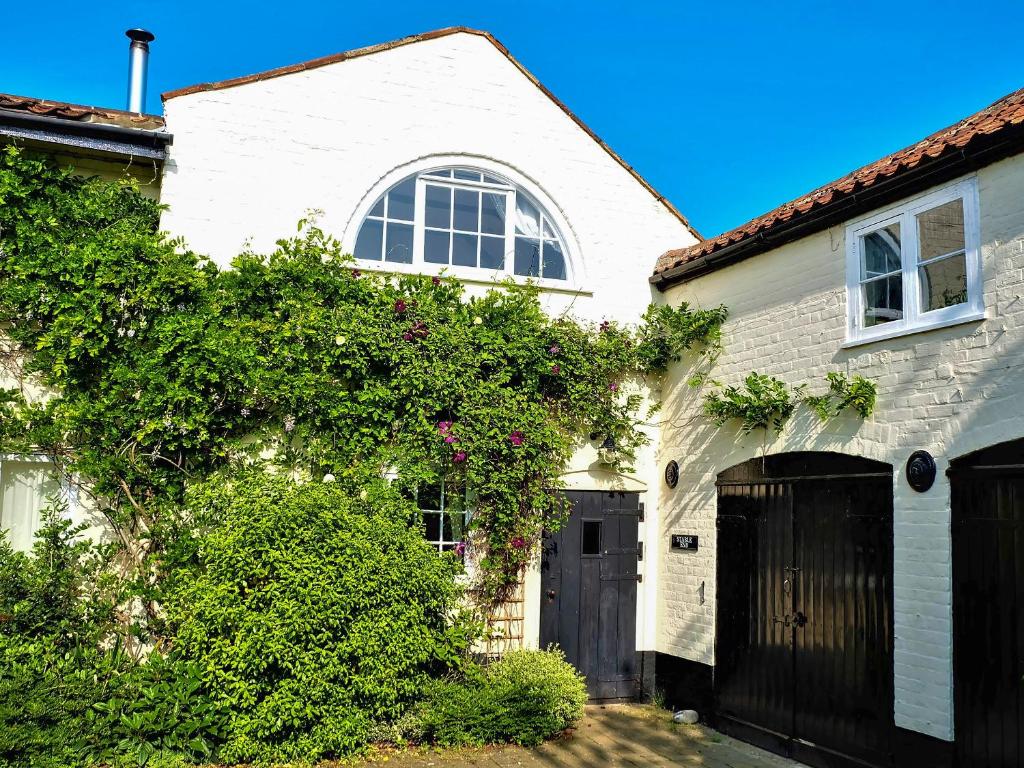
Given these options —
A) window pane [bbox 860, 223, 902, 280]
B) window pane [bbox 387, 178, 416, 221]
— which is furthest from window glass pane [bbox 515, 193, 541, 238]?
window pane [bbox 860, 223, 902, 280]

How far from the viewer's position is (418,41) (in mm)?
8812

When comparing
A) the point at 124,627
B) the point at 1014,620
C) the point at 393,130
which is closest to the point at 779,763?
the point at 1014,620

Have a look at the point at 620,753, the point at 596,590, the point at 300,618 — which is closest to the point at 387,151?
the point at 300,618

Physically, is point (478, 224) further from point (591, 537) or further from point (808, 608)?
point (808, 608)

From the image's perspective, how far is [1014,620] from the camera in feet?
17.4

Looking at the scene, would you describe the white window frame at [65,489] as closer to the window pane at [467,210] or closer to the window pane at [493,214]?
the window pane at [467,210]

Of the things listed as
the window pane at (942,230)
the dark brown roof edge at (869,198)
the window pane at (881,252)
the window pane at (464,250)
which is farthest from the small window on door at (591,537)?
the window pane at (942,230)

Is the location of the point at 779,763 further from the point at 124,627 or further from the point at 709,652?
the point at 124,627

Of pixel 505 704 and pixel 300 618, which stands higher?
pixel 300 618

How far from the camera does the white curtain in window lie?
23.8ft

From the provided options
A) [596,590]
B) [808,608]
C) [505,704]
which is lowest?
[505,704]

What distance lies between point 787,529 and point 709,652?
5.52 ft

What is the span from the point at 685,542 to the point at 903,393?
310cm

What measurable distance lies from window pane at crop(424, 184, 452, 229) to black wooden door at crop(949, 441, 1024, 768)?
5.41 metres
